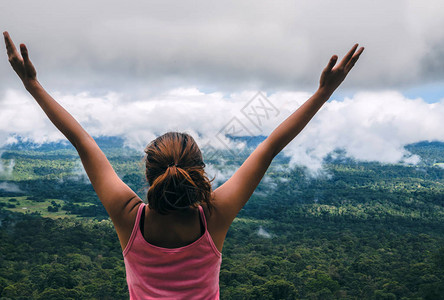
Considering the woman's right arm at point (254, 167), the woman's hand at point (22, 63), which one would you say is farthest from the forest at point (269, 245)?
the woman's hand at point (22, 63)

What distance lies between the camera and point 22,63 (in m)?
1.07

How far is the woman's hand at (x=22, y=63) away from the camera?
103cm

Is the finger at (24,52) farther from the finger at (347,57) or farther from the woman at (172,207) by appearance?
the finger at (347,57)

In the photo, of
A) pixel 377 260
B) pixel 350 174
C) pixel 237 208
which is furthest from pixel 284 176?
pixel 237 208

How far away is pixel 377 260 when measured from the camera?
37344 millimetres

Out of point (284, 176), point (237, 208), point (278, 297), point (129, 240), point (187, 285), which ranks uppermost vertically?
point (284, 176)

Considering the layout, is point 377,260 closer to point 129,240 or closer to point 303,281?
point 303,281

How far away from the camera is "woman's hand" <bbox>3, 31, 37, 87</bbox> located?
3.38 ft

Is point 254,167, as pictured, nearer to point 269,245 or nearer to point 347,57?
point 347,57

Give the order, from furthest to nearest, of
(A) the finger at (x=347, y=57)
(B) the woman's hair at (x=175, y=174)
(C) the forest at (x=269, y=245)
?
(C) the forest at (x=269, y=245) → (A) the finger at (x=347, y=57) → (B) the woman's hair at (x=175, y=174)

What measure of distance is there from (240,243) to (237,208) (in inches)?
2065

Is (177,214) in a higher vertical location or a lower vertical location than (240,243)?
higher

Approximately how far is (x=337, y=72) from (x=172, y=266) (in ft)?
2.63

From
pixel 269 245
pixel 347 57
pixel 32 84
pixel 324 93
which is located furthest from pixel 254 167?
pixel 269 245
